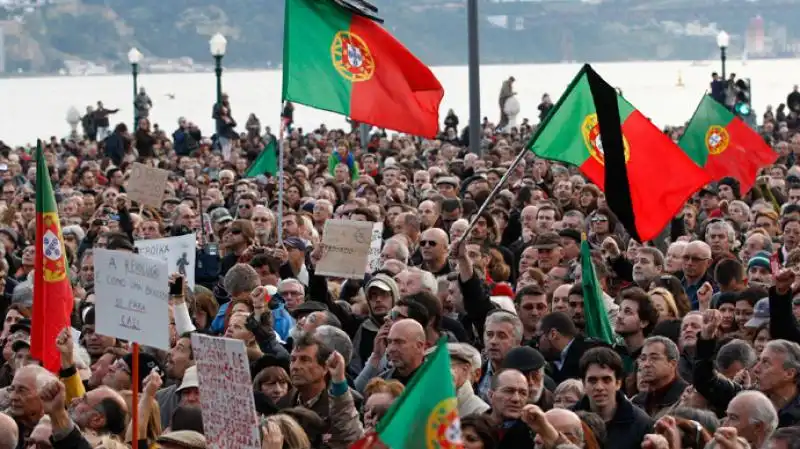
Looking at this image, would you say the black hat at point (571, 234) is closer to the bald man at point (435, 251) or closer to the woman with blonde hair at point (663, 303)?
the bald man at point (435, 251)

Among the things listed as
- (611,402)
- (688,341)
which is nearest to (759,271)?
(688,341)

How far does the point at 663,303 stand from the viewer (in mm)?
12336

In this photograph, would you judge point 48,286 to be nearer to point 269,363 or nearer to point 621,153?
point 269,363

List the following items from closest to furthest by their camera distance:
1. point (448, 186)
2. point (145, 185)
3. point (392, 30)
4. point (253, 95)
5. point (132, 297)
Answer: point (132, 297) < point (145, 185) < point (448, 186) < point (253, 95) < point (392, 30)

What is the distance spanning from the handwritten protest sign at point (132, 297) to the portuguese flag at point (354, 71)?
4.64 m

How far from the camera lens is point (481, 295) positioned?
12688mm

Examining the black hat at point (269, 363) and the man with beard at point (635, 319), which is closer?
the black hat at point (269, 363)

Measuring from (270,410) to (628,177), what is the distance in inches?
152

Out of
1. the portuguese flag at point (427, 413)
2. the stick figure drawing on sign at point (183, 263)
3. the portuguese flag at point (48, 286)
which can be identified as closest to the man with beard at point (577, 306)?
the portuguese flag at point (48, 286)

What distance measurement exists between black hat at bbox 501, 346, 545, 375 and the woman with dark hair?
1080mm

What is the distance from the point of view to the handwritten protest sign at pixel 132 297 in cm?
995

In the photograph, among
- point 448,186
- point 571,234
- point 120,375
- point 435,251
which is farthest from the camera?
point 448,186

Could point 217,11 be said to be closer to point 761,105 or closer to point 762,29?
point 762,29

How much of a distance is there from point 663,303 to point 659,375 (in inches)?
71.5
